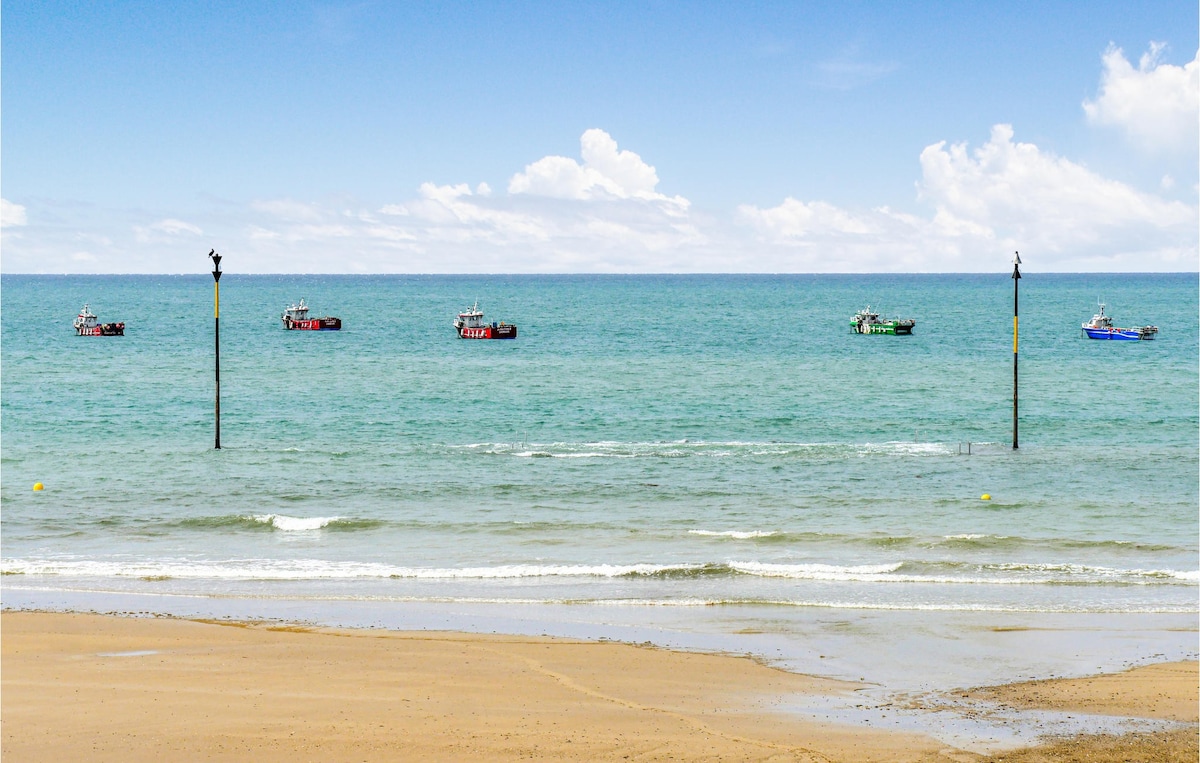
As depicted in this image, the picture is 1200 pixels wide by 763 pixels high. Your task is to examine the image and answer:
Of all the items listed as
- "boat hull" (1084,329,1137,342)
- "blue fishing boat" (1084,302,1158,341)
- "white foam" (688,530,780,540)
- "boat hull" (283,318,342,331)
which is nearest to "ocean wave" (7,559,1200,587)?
"white foam" (688,530,780,540)

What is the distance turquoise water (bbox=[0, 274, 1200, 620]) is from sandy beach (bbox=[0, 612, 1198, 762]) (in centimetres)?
393

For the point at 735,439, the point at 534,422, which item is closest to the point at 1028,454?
the point at 735,439

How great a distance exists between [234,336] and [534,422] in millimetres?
71788

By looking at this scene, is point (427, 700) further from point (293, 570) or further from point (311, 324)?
point (311, 324)

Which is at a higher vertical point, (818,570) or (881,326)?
(881,326)

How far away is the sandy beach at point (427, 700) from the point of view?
1388cm

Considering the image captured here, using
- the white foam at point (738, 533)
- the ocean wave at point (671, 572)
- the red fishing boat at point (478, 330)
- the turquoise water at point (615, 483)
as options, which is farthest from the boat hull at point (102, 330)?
the white foam at point (738, 533)

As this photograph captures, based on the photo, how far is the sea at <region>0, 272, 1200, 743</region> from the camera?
21203mm

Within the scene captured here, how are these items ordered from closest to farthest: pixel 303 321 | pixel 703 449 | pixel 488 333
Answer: pixel 703 449
pixel 488 333
pixel 303 321

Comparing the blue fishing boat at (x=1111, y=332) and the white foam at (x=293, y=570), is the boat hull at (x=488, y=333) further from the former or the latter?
the white foam at (x=293, y=570)

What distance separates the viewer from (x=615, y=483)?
3569 centimetres

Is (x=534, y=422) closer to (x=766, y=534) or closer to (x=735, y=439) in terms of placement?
(x=735, y=439)

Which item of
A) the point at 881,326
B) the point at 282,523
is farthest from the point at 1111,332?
the point at 282,523

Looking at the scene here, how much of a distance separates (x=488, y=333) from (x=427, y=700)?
9077 centimetres
